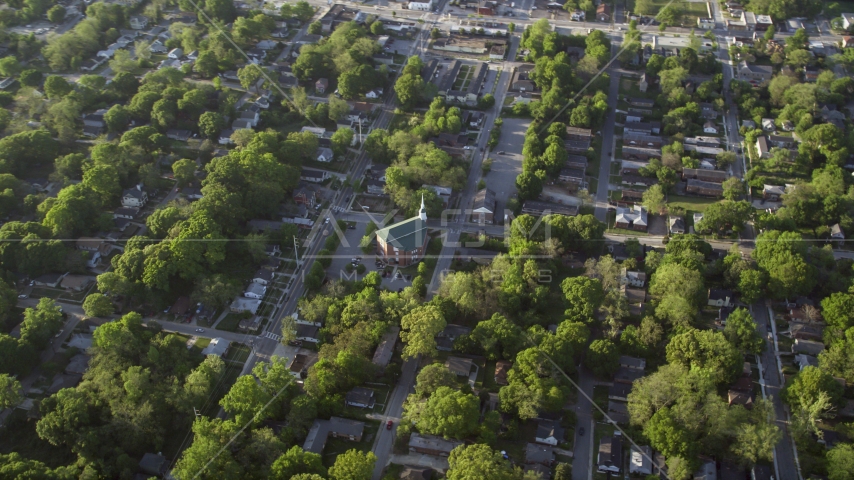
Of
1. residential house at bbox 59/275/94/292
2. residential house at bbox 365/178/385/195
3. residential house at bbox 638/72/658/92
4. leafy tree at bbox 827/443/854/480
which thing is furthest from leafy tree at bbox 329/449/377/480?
residential house at bbox 638/72/658/92

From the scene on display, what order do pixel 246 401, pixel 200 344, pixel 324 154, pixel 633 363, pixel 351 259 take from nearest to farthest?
1. pixel 246 401
2. pixel 633 363
3. pixel 200 344
4. pixel 351 259
5. pixel 324 154

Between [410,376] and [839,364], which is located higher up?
[839,364]

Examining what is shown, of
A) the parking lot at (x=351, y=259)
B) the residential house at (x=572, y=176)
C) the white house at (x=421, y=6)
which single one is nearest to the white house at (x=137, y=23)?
the white house at (x=421, y=6)

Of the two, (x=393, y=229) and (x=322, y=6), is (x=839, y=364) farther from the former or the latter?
(x=322, y=6)

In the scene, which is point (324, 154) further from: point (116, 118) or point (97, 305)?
point (97, 305)

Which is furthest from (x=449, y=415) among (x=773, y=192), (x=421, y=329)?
(x=773, y=192)

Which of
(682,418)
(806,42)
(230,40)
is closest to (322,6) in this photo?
(230,40)

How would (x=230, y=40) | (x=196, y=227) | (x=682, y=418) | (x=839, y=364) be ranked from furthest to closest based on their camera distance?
(x=230, y=40)
(x=196, y=227)
(x=839, y=364)
(x=682, y=418)
